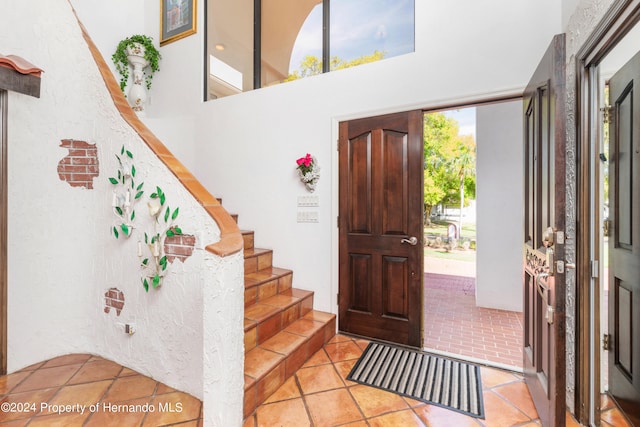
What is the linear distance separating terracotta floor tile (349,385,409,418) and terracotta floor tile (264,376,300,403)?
1.24 ft

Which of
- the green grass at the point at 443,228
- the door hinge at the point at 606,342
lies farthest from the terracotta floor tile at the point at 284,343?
the green grass at the point at 443,228

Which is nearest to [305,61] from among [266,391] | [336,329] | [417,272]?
[417,272]

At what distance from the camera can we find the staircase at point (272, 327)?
1855mm

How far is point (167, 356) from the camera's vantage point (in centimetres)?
193

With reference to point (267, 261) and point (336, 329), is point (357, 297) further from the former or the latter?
point (267, 261)

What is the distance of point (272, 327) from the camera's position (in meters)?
2.28

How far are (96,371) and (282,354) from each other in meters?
1.39

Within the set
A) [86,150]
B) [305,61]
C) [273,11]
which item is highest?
[273,11]

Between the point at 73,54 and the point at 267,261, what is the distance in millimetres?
2414

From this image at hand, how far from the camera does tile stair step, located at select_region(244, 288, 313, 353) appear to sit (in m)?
2.10

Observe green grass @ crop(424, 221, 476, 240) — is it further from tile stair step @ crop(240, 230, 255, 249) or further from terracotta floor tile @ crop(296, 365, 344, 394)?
terracotta floor tile @ crop(296, 365, 344, 394)

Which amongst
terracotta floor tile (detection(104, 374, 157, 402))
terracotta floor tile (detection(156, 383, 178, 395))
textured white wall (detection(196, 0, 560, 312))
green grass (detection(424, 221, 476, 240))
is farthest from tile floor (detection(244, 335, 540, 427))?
green grass (detection(424, 221, 476, 240))

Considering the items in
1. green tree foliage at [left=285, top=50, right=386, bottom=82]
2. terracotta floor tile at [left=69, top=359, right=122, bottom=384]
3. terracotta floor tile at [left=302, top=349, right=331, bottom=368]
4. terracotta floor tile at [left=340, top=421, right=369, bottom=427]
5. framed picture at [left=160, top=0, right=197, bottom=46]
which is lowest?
terracotta floor tile at [left=340, top=421, right=369, bottom=427]

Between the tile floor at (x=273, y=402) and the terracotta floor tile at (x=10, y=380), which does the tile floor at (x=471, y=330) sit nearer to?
the tile floor at (x=273, y=402)
